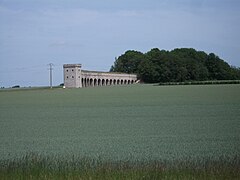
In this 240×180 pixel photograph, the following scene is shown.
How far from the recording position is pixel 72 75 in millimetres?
135000

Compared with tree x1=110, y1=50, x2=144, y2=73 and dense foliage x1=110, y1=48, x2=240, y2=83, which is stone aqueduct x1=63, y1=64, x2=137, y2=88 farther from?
tree x1=110, y1=50, x2=144, y2=73

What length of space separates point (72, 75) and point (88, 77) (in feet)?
51.4

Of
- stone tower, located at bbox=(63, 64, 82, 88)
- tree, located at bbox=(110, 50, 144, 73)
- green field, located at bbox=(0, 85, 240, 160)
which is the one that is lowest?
green field, located at bbox=(0, 85, 240, 160)

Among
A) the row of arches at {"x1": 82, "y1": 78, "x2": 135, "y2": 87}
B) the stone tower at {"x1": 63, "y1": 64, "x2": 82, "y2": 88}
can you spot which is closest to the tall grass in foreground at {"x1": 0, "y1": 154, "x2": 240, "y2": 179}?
the stone tower at {"x1": 63, "y1": 64, "x2": 82, "y2": 88}

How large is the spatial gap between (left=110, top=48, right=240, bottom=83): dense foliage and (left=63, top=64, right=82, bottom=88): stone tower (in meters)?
33.6

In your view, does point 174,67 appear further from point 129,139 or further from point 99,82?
point 129,139

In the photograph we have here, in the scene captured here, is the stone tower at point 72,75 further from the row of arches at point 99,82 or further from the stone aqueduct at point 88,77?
the row of arches at point 99,82

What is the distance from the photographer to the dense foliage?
512 feet

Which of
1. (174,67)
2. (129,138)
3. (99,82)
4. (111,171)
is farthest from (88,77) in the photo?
(111,171)

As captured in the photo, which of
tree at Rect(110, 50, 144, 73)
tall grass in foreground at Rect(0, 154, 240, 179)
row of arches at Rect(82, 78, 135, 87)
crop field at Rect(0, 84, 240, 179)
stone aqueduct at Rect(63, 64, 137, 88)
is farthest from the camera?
tree at Rect(110, 50, 144, 73)

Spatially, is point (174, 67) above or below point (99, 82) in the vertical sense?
above

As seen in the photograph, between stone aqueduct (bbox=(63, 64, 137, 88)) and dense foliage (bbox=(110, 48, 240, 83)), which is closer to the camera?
stone aqueduct (bbox=(63, 64, 137, 88))

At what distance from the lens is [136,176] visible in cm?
1021

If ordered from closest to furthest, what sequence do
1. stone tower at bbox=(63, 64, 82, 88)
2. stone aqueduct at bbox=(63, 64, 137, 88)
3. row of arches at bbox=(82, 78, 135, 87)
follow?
stone tower at bbox=(63, 64, 82, 88) < stone aqueduct at bbox=(63, 64, 137, 88) < row of arches at bbox=(82, 78, 135, 87)
